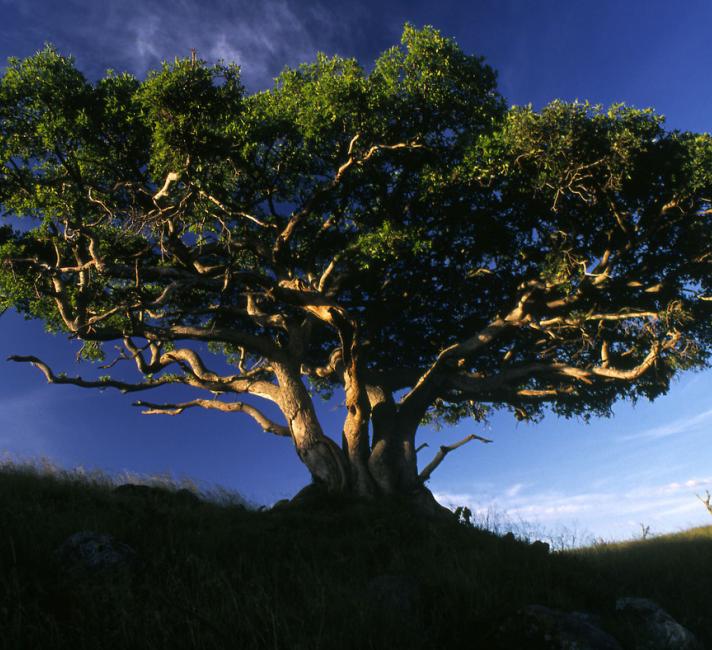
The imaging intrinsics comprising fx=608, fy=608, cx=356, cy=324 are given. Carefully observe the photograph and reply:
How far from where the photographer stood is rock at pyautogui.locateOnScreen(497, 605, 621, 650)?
23.0 feet

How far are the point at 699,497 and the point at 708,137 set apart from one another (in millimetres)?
14421

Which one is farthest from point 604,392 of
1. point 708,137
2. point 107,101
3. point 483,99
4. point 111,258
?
point 107,101

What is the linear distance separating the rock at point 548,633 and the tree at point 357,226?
37.6 ft

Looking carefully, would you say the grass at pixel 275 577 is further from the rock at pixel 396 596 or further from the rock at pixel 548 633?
the rock at pixel 548 633

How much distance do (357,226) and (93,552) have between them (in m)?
14.0

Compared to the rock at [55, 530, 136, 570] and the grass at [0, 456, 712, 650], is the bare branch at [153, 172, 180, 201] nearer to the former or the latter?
the grass at [0, 456, 712, 650]

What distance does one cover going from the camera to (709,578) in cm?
1380

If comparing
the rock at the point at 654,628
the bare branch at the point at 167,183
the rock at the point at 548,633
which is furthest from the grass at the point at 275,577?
the bare branch at the point at 167,183

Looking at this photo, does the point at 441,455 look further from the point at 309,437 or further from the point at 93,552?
the point at 93,552

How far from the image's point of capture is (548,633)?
7.10 m

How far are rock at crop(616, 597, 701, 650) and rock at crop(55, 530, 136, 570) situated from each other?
7216mm

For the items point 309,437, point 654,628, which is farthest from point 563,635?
point 309,437

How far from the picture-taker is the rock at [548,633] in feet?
23.0

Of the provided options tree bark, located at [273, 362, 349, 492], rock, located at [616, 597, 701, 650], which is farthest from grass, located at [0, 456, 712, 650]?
tree bark, located at [273, 362, 349, 492]
